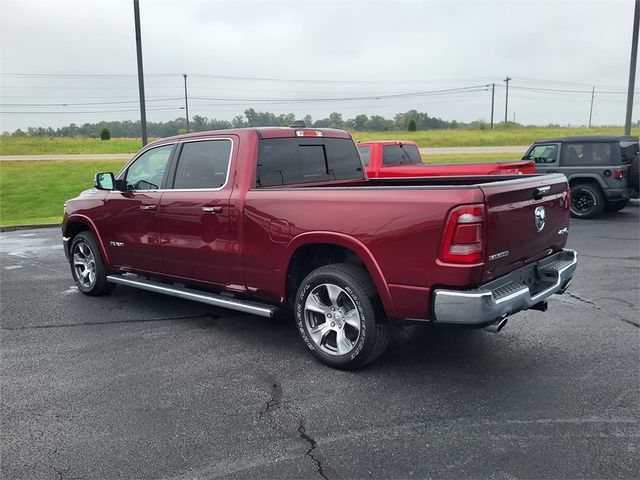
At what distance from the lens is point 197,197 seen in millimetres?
5035

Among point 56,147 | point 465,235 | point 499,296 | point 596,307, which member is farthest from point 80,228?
point 56,147

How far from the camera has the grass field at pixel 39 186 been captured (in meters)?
17.5

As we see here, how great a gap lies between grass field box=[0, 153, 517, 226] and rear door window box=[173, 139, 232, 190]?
10.8 meters

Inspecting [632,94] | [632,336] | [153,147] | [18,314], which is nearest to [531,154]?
[632,94]

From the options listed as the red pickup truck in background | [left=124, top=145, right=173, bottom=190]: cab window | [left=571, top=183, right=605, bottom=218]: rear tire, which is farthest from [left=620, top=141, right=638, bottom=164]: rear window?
[left=124, top=145, right=173, bottom=190]: cab window

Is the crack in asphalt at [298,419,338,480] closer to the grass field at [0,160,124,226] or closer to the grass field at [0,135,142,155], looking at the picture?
the grass field at [0,160,124,226]

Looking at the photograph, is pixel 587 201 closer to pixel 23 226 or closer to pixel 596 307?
pixel 596 307

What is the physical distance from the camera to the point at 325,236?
4.12 m

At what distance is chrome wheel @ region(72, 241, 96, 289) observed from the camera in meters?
6.59

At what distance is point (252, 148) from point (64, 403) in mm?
2516

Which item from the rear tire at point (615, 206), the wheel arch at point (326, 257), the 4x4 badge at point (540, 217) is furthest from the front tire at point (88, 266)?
the rear tire at point (615, 206)

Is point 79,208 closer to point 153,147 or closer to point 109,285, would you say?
point 109,285

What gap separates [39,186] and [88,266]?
17.2 meters

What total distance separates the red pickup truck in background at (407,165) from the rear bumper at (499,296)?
6.40 meters
